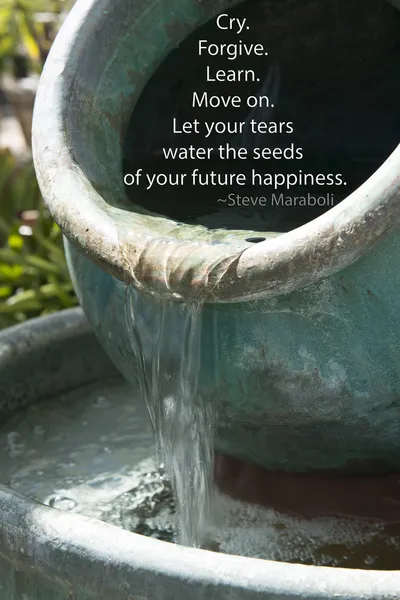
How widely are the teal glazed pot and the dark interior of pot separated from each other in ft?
0.19

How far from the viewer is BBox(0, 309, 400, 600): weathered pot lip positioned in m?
1.18

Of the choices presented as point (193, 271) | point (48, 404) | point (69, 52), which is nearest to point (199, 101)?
point (69, 52)

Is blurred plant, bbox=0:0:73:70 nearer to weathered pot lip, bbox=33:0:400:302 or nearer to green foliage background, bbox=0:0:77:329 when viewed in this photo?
green foliage background, bbox=0:0:77:329

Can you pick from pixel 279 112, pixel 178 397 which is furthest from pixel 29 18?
pixel 178 397

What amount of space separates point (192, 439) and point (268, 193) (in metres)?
0.42

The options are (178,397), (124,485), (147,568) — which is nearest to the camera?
(147,568)

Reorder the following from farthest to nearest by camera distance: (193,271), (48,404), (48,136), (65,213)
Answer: (48,404) → (48,136) → (65,213) → (193,271)

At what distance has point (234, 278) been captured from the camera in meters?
1.34

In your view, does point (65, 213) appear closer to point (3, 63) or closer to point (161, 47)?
point (161, 47)

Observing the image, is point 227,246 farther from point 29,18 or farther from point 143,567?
point 29,18

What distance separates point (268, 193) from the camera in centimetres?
173

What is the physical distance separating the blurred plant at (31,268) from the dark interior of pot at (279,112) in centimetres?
143

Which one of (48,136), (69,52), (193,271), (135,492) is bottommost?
(135,492)

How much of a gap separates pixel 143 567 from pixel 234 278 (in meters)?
0.37
